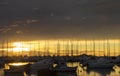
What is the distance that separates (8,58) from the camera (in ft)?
341

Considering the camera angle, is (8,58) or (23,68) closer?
(23,68)

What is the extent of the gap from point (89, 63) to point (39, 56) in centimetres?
2204

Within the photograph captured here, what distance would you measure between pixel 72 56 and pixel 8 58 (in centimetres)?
1784

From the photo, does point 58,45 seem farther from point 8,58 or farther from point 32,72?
point 32,72

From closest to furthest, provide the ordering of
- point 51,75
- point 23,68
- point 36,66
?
point 51,75
point 23,68
point 36,66

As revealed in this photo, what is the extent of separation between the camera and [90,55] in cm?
10769

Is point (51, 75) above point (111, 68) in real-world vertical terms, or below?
above

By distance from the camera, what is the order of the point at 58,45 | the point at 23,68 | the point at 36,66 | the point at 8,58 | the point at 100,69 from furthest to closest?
the point at 8,58 → the point at 58,45 → the point at 100,69 → the point at 36,66 → the point at 23,68

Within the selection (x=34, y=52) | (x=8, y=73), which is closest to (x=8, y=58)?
(x=34, y=52)

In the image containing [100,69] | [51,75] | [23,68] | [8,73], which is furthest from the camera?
[100,69]

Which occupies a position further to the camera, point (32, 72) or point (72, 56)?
point (72, 56)

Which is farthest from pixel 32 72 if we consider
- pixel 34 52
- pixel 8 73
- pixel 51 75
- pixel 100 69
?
pixel 51 75

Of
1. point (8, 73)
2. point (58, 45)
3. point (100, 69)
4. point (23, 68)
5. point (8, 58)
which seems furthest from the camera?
point (8, 58)

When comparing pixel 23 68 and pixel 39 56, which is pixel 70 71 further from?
pixel 39 56
